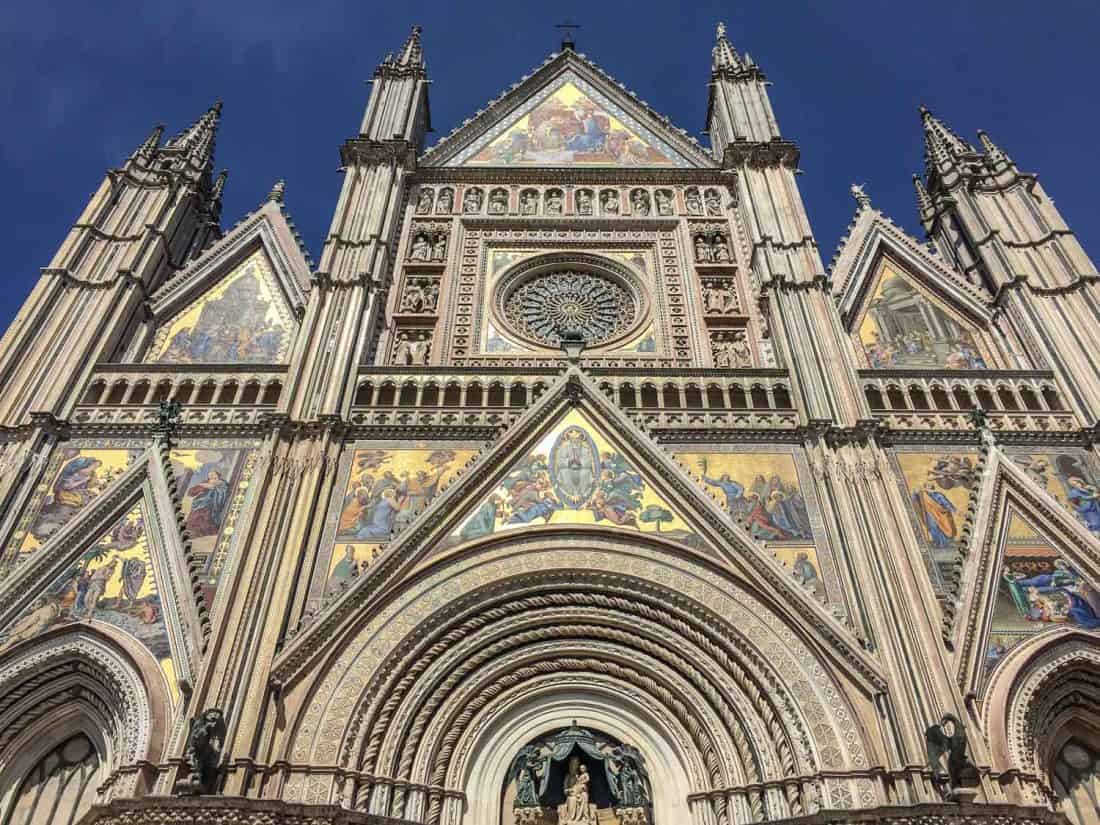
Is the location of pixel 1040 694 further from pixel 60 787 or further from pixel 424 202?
pixel 424 202

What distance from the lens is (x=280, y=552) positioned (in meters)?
10.9

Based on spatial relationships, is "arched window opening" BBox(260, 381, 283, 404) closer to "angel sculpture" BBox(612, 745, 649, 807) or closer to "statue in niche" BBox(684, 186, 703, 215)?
"angel sculpture" BBox(612, 745, 649, 807)

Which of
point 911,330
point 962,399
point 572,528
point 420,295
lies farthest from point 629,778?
point 911,330

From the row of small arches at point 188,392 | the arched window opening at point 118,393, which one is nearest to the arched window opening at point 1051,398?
the row of small arches at point 188,392

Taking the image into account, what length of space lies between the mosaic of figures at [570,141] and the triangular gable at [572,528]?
7.89 meters

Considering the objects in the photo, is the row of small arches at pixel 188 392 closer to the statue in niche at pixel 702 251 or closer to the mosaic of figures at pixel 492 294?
the mosaic of figures at pixel 492 294

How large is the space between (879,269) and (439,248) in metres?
8.76

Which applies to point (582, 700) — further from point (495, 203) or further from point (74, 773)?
point (495, 203)

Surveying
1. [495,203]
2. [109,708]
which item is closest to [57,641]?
[109,708]

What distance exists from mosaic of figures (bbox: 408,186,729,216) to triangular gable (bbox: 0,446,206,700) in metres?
8.81

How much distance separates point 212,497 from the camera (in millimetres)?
11836

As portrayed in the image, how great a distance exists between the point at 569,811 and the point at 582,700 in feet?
4.52

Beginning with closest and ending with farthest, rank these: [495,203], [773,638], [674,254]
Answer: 1. [773,638]
2. [674,254]
3. [495,203]

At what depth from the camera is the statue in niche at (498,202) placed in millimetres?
17891
